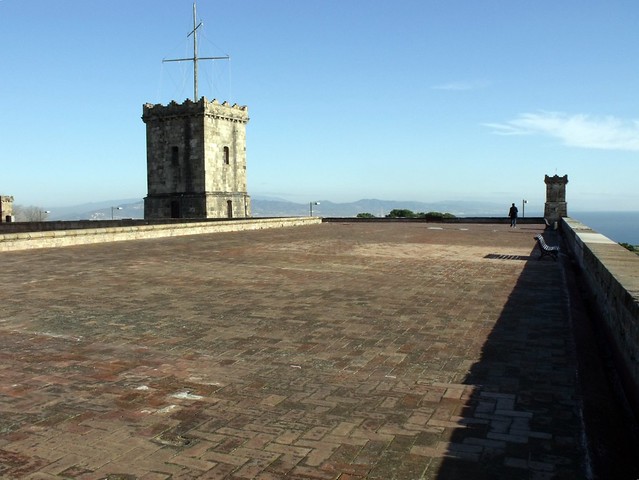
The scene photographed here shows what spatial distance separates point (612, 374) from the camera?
4746 mm

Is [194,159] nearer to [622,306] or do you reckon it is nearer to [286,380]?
[286,380]

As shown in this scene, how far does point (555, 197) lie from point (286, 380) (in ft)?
93.6

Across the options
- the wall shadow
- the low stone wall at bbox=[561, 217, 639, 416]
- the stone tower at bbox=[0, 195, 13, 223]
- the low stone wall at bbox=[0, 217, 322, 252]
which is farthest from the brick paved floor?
the stone tower at bbox=[0, 195, 13, 223]

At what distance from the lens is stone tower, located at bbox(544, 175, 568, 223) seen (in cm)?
2906

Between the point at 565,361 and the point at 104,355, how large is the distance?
414cm

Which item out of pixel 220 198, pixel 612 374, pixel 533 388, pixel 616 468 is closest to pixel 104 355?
pixel 533 388

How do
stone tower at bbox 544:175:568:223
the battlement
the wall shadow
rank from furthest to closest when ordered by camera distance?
the battlement → stone tower at bbox 544:175:568:223 → the wall shadow

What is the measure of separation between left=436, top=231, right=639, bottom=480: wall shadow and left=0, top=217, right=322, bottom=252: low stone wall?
12.8m

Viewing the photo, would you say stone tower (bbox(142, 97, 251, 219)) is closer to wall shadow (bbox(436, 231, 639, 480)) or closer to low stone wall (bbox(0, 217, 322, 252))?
low stone wall (bbox(0, 217, 322, 252))

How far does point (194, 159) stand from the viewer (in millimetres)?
42156

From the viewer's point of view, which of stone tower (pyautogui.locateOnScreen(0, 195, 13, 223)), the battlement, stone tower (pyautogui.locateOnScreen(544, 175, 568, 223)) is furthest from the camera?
the battlement

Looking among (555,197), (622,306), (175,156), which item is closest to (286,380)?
(622,306)

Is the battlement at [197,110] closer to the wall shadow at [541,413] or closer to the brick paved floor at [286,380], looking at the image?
the brick paved floor at [286,380]

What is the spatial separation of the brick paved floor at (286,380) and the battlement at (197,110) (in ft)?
113
